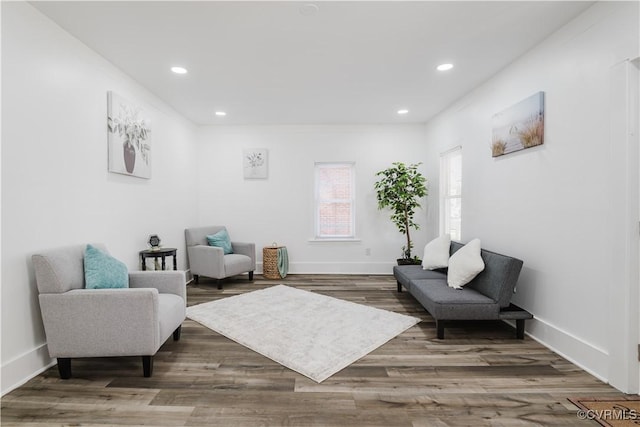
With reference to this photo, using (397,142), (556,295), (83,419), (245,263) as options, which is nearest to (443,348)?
(556,295)

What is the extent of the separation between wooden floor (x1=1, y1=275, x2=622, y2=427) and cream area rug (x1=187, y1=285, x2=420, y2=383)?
12 cm

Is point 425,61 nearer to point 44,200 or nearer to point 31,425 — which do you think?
point 44,200

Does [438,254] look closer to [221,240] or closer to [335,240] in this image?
[335,240]

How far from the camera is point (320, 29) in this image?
2.46 m

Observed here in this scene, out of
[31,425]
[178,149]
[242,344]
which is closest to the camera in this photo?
[31,425]

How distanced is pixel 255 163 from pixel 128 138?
2333 millimetres

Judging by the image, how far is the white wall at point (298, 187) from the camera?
5473mm

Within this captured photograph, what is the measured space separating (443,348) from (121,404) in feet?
7.83

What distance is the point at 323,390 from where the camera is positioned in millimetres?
2004

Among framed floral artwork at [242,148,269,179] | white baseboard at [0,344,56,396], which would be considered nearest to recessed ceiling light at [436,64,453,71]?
framed floral artwork at [242,148,269,179]

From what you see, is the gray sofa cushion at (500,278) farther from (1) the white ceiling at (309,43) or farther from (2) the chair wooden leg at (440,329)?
(1) the white ceiling at (309,43)

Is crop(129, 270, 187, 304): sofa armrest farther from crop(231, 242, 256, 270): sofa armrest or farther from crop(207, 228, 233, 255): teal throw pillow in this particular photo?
crop(231, 242, 256, 270): sofa armrest

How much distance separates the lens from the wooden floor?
5.71 feet

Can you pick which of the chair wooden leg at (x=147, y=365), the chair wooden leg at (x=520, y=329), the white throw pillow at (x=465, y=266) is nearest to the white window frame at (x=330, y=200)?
the white throw pillow at (x=465, y=266)
